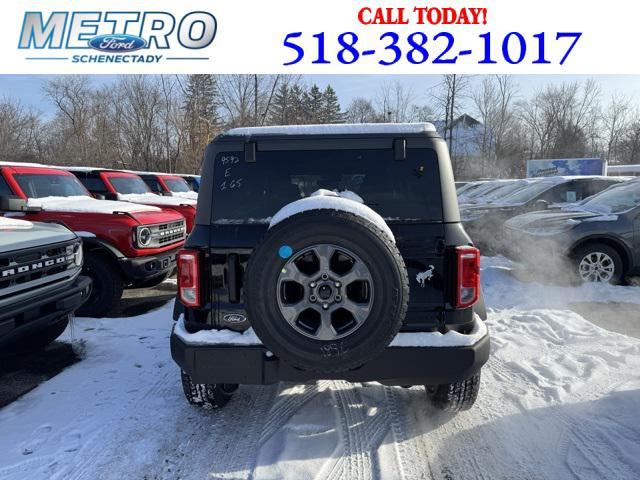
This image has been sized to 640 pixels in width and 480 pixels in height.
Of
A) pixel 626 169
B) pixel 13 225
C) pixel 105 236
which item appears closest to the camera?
pixel 13 225

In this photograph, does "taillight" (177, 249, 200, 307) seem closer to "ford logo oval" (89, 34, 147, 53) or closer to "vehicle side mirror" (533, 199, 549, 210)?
"vehicle side mirror" (533, 199, 549, 210)

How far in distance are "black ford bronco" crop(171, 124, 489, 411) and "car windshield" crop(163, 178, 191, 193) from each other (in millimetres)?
10788

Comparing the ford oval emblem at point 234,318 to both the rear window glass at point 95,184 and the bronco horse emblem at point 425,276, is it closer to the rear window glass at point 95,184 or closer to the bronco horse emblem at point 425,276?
the bronco horse emblem at point 425,276

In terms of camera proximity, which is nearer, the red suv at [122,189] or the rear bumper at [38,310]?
the rear bumper at [38,310]

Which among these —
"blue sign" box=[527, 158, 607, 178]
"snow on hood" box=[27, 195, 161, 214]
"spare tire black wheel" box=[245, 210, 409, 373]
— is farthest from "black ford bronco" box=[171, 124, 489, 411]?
"blue sign" box=[527, 158, 607, 178]

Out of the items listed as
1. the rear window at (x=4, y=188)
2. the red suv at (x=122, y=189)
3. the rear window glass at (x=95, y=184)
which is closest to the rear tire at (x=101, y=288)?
the rear window at (x=4, y=188)

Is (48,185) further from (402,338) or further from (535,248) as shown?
(535,248)

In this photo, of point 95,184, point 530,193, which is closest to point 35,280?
point 95,184

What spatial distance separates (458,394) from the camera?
285cm

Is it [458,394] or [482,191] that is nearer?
[458,394]

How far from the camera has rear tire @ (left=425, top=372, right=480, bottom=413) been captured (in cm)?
283

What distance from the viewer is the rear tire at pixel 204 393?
2908 mm

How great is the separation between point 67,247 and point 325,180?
272 centimetres

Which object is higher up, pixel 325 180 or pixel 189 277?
pixel 325 180
